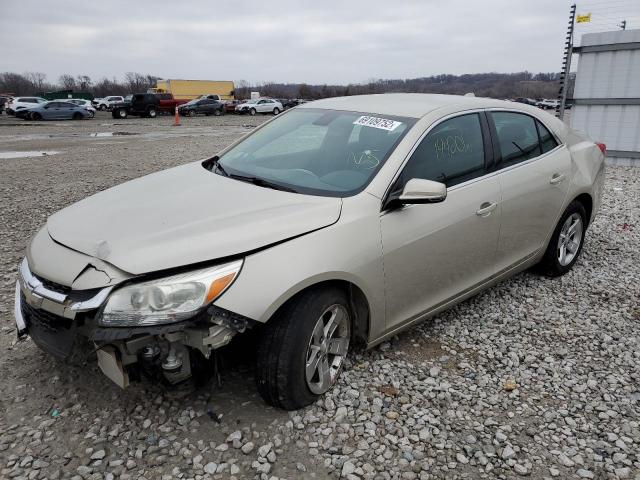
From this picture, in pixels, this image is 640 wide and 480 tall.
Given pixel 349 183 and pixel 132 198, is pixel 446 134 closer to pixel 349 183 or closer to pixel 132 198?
pixel 349 183

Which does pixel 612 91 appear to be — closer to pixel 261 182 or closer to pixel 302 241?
pixel 261 182

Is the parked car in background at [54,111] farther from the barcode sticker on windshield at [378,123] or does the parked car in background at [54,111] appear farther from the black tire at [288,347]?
the black tire at [288,347]

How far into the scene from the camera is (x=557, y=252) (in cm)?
449

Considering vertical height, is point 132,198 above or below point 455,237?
above

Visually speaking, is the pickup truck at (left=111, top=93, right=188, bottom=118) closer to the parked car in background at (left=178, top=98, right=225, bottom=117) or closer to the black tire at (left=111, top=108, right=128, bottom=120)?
the black tire at (left=111, top=108, right=128, bottom=120)

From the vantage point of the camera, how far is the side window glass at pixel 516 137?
376 centimetres

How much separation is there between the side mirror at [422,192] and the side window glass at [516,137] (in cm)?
110

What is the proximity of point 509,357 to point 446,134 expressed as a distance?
5.14 ft

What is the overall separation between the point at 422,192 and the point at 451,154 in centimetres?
70

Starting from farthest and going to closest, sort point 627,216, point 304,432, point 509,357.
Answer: point 627,216, point 509,357, point 304,432

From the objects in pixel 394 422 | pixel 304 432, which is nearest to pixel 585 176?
pixel 394 422

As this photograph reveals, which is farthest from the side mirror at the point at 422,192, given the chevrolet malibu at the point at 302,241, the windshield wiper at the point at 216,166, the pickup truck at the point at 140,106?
the pickup truck at the point at 140,106

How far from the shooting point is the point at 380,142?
318cm

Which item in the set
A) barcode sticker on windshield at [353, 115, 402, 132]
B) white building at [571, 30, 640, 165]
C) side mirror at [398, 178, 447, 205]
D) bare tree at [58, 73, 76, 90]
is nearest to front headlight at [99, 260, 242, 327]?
side mirror at [398, 178, 447, 205]
